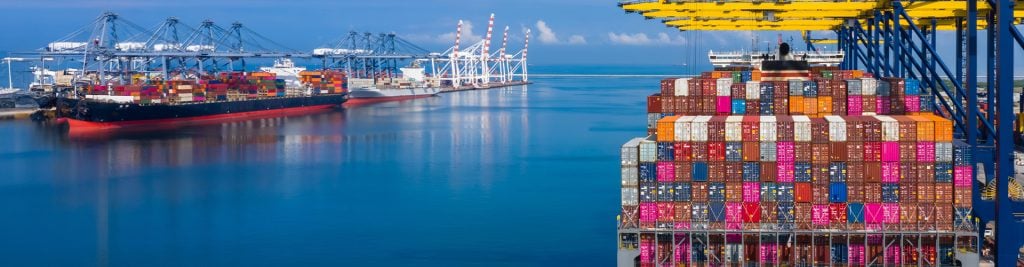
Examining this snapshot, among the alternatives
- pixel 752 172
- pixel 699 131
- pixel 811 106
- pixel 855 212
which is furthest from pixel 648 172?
pixel 811 106

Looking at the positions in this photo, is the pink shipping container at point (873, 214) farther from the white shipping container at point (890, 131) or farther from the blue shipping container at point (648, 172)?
the blue shipping container at point (648, 172)

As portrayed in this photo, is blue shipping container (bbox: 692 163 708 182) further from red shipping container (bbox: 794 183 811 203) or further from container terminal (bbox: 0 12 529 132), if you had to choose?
container terminal (bbox: 0 12 529 132)

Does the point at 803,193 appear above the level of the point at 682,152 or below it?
below

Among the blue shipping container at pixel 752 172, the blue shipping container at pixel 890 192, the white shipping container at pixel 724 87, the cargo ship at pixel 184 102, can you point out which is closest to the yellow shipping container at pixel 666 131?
the blue shipping container at pixel 752 172

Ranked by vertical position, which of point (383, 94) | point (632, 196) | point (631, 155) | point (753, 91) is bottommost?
point (632, 196)

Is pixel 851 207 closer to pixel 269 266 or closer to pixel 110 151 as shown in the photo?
pixel 269 266

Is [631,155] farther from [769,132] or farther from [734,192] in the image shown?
[769,132]
